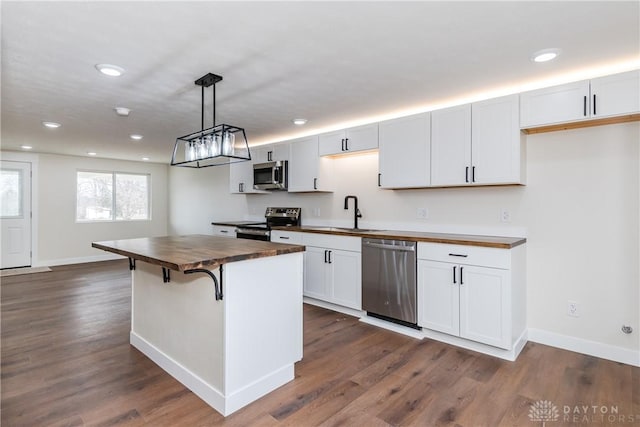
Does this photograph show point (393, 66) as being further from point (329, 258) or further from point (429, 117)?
point (329, 258)

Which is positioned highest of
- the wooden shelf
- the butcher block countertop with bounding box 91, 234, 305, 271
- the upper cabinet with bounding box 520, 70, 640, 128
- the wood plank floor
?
the upper cabinet with bounding box 520, 70, 640, 128

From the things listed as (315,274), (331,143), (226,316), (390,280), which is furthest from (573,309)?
(331,143)

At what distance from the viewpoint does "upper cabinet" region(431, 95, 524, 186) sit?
113 inches

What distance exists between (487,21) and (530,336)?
266 cm

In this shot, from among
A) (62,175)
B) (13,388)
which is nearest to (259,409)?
(13,388)

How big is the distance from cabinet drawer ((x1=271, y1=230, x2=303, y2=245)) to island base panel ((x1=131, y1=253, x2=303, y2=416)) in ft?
5.91

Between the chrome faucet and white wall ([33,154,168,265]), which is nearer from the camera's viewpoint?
the chrome faucet

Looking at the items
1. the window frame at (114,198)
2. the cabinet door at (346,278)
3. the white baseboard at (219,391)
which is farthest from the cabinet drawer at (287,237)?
the window frame at (114,198)

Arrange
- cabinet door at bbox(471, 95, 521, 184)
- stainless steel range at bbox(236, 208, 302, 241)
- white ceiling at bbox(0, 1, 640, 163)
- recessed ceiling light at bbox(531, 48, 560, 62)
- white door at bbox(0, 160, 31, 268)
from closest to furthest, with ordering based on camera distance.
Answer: white ceiling at bbox(0, 1, 640, 163) < recessed ceiling light at bbox(531, 48, 560, 62) < cabinet door at bbox(471, 95, 521, 184) < stainless steel range at bbox(236, 208, 302, 241) < white door at bbox(0, 160, 31, 268)

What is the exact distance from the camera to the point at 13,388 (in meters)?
2.29

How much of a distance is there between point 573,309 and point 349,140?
2707 millimetres

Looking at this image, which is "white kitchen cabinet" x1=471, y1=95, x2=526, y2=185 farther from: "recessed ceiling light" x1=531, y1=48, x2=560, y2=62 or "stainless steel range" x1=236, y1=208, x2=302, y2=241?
"stainless steel range" x1=236, y1=208, x2=302, y2=241

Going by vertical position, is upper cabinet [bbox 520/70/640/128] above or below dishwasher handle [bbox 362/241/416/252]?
→ above

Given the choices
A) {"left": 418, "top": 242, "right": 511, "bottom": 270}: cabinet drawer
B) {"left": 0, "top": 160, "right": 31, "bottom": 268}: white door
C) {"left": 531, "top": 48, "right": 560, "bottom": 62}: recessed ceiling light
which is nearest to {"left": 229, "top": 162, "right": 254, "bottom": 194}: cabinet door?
{"left": 418, "top": 242, "right": 511, "bottom": 270}: cabinet drawer
